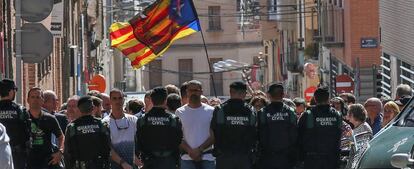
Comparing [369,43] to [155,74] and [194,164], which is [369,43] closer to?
[194,164]

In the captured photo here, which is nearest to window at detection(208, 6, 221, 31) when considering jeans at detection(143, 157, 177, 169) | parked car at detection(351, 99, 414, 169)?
jeans at detection(143, 157, 177, 169)

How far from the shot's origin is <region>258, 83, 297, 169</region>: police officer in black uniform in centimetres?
1614

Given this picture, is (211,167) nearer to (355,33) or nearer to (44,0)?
(44,0)

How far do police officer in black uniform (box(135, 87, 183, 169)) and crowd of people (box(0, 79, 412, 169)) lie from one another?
0.01 meters

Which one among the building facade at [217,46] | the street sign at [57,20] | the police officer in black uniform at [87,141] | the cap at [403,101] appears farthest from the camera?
the building facade at [217,46]

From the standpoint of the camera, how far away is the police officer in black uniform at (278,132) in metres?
16.1

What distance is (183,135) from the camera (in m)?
16.5

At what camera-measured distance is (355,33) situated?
44.8 m

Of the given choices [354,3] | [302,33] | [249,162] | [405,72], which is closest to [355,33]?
[354,3]

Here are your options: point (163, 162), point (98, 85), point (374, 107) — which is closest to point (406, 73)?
point (98, 85)

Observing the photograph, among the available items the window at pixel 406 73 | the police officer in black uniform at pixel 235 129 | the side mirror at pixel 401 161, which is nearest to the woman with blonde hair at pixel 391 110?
the police officer in black uniform at pixel 235 129

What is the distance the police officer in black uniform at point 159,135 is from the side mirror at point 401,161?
19.0 ft

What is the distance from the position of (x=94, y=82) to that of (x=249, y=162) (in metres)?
24.2

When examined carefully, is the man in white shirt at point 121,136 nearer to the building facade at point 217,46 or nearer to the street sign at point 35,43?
the street sign at point 35,43
